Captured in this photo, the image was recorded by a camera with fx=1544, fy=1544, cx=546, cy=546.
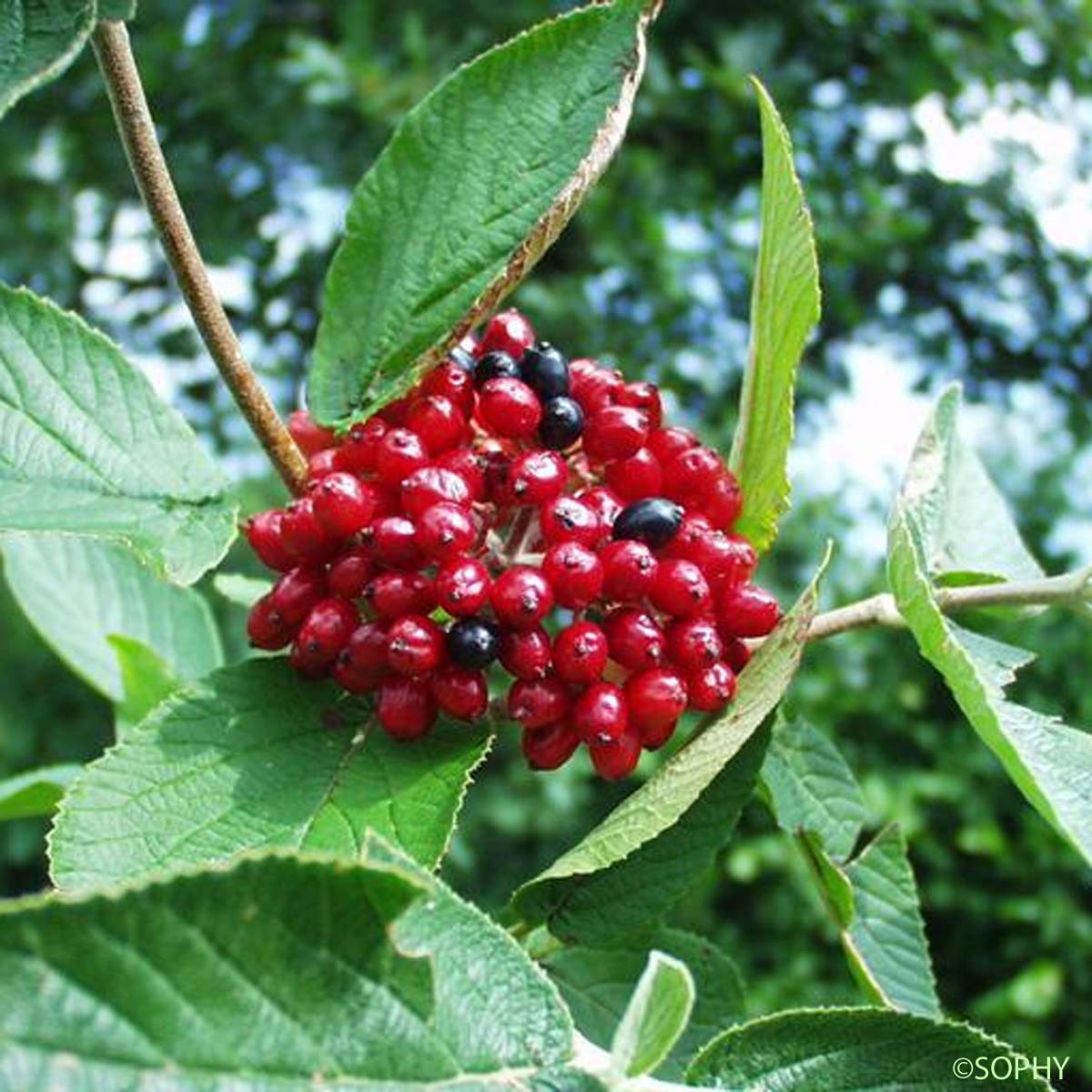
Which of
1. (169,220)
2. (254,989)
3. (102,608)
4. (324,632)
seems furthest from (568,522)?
(102,608)

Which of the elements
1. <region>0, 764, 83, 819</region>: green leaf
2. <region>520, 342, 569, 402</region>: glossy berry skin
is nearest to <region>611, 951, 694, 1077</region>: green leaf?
<region>520, 342, 569, 402</region>: glossy berry skin

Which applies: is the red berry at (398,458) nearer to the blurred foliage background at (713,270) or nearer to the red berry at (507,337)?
the red berry at (507,337)

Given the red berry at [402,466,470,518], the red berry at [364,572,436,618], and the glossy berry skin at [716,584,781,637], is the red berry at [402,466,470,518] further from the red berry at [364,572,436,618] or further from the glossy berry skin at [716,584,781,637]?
the glossy berry skin at [716,584,781,637]

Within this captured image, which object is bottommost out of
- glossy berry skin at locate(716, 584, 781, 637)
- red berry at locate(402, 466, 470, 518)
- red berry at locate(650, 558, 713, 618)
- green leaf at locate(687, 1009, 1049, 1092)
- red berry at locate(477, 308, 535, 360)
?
green leaf at locate(687, 1009, 1049, 1092)

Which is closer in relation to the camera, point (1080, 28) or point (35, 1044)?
point (35, 1044)

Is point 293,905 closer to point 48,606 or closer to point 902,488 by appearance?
point 902,488

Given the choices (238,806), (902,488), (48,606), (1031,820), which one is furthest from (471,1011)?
(1031,820)
